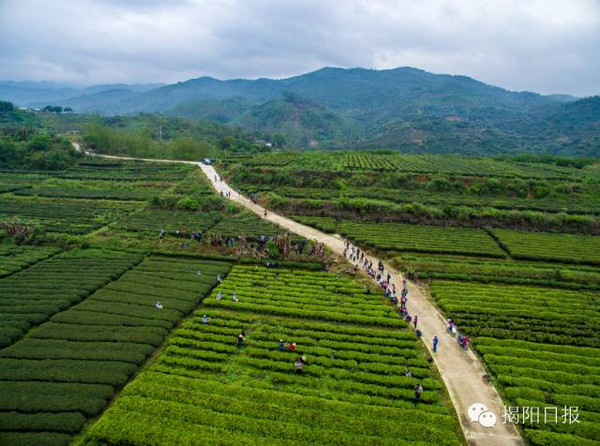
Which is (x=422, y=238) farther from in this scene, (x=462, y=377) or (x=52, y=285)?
(x=52, y=285)

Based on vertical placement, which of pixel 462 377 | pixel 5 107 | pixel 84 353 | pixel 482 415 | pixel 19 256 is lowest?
pixel 482 415

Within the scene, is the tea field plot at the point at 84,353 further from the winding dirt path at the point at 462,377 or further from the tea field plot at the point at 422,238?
the tea field plot at the point at 422,238

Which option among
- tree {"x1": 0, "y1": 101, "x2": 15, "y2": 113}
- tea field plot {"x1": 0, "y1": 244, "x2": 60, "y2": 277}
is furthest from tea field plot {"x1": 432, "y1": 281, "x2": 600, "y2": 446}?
tree {"x1": 0, "y1": 101, "x2": 15, "y2": 113}

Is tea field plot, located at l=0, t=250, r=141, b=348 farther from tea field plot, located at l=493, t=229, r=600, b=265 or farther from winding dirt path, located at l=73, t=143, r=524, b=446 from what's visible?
tea field plot, located at l=493, t=229, r=600, b=265

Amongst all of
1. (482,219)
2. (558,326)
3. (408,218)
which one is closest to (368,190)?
(408,218)

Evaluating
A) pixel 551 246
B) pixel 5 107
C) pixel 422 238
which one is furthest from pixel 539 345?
pixel 5 107

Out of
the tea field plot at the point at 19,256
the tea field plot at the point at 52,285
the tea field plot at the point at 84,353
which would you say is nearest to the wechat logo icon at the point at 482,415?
the tea field plot at the point at 84,353
